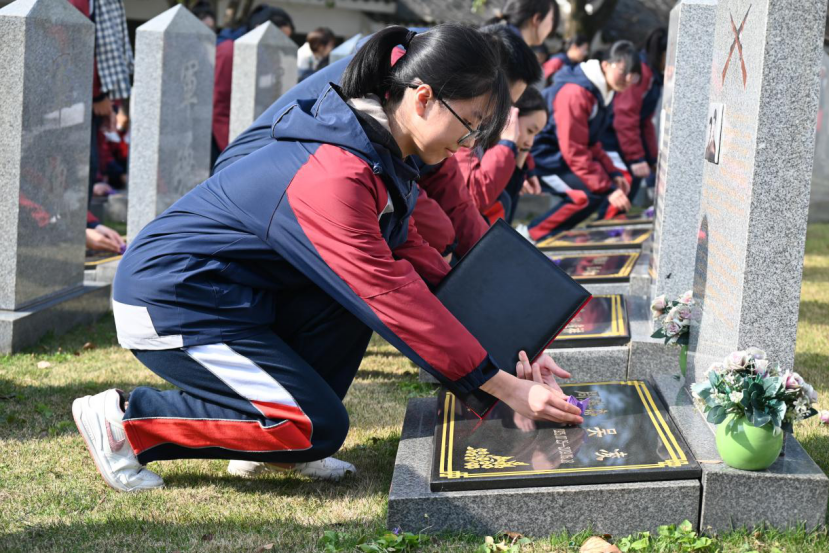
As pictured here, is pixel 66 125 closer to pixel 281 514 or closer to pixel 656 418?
pixel 281 514

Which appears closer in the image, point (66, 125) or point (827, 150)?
point (66, 125)

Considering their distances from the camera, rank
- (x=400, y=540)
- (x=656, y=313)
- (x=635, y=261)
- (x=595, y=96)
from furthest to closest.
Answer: (x=595, y=96)
(x=635, y=261)
(x=656, y=313)
(x=400, y=540)

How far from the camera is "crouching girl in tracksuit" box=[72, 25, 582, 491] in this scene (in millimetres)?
2844

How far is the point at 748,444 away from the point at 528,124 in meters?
3.27

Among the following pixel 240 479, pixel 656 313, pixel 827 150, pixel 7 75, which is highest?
pixel 7 75

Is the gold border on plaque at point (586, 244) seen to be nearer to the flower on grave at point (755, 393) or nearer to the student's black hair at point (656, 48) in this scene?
the student's black hair at point (656, 48)

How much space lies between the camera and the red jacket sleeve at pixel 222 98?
847cm

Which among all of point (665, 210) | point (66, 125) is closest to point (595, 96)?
point (665, 210)

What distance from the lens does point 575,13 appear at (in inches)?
701

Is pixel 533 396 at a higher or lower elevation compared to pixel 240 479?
higher

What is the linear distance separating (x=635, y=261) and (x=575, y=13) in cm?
1228

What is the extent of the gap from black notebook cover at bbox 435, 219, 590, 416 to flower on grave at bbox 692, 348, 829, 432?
2.01 feet

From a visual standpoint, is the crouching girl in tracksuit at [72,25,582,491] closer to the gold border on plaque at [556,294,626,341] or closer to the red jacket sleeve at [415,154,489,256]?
the red jacket sleeve at [415,154,489,256]

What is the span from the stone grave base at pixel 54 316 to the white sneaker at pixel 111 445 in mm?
1921
